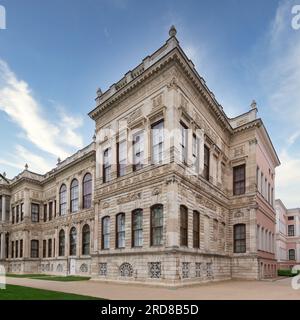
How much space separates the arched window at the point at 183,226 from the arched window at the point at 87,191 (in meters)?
13.8

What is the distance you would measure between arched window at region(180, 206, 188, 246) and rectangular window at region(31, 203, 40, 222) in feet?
86.7

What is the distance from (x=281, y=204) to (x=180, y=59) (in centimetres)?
5682

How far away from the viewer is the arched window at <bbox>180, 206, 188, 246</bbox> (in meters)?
19.3

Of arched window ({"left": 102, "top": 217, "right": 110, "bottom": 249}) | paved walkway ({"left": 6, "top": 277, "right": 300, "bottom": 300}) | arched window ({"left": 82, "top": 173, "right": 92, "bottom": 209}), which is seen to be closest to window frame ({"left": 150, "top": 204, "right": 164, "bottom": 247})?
paved walkway ({"left": 6, "top": 277, "right": 300, "bottom": 300})

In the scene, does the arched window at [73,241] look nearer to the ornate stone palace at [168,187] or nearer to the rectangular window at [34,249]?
the ornate stone palace at [168,187]

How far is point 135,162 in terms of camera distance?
22000 mm

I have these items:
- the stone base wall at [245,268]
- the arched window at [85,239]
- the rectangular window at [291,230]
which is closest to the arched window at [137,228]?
the stone base wall at [245,268]

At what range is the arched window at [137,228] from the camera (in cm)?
2038

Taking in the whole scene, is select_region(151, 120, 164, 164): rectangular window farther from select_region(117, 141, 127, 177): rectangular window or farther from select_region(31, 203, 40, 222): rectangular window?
select_region(31, 203, 40, 222): rectangular window

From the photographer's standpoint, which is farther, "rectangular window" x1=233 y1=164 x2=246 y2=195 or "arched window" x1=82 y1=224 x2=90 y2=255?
"arched window" x1=82 y1=224 x2=90 y2=255

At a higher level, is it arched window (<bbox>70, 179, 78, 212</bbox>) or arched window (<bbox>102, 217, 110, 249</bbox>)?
arched window (<bbox>70, 179, 78, 212</bbox>)

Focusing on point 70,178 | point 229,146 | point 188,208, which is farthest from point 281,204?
point 188,208

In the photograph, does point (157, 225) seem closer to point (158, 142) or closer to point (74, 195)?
point (158, 142)
